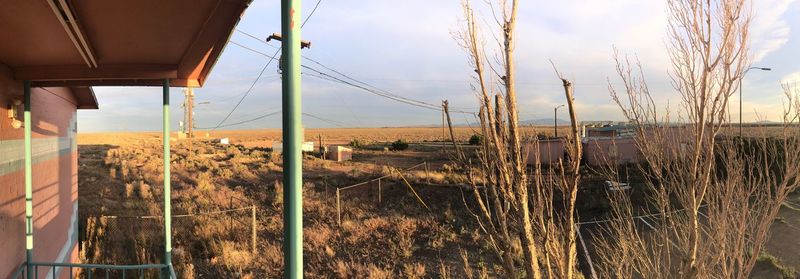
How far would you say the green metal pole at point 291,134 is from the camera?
1.95m

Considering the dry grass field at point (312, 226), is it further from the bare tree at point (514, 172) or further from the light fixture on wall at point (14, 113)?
the light fixture on wall at point (14, 113)

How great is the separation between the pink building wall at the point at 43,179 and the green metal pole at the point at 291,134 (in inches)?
142

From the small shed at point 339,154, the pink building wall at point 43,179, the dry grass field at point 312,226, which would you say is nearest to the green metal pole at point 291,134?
the pink building wall at point 43,179

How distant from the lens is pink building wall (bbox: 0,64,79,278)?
4.18 m

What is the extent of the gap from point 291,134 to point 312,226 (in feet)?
41.8

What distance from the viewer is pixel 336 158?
99.2 feet

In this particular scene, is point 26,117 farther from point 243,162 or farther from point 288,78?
point 243,162

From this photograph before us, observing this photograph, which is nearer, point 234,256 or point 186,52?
point 186,52

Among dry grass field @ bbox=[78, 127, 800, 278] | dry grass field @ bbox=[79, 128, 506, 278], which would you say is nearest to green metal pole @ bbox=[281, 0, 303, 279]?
dry grass field @ bbox=[78, 127, 800, 278]

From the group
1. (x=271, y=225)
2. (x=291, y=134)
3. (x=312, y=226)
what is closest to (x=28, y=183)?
(x=291, y=134)

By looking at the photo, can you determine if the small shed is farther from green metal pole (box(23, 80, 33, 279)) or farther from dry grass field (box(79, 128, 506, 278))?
green metal pole (box(23, 80, 33, 279))

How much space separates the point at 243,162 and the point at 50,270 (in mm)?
23264

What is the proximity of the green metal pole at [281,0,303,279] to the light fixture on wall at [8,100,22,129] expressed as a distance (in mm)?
3920

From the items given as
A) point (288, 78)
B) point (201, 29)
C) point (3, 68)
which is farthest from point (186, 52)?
point (288, 78)
